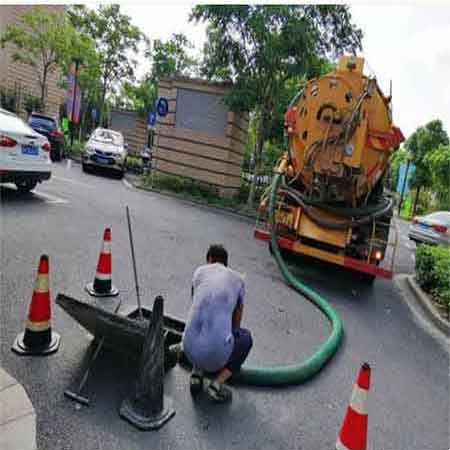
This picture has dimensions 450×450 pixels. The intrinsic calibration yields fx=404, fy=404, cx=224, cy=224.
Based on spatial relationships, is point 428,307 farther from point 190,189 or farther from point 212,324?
point 190,189

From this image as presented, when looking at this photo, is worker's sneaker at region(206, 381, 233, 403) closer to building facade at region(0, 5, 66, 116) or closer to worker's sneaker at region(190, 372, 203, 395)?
worker's sneaker at region(190, 372, 203, 395)

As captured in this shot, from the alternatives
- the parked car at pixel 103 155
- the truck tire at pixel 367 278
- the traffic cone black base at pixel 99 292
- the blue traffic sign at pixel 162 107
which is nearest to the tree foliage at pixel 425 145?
the blue traffic sign at pixel 162 107

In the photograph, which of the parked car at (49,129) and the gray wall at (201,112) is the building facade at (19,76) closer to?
the parked car at (49,129)

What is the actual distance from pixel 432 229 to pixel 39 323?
39.7 feet

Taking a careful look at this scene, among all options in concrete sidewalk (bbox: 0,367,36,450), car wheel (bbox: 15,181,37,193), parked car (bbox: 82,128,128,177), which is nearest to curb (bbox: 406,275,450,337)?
concrete sidewalk (bbox: 0,367,36,450)

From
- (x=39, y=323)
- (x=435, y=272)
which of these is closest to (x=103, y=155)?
(x=435, y=272)

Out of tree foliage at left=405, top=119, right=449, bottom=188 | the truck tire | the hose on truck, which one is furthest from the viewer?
tree foliage at left=405, top=119, right=449, bottom=188

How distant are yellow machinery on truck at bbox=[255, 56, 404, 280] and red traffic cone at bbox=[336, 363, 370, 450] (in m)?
3.78

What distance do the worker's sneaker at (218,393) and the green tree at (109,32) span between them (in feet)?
66.8

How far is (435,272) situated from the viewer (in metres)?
6.23

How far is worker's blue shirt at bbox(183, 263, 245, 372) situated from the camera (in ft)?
9.05

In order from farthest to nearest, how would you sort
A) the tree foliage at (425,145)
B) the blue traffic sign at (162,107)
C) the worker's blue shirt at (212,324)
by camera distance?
the tree foliage at (425,145), the blue traffic sign at (162,107), the worker's blue shirt at (212,324)

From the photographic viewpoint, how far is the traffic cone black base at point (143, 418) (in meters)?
2.41

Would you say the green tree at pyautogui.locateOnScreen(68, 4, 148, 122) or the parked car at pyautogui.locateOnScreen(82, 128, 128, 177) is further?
the green tree at pyautogui.locateOnScreen(68, 4, 148, 122)
